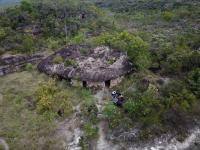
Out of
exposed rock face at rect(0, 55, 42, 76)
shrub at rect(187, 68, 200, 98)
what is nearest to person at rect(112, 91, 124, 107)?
shrub at rect(187, 68, 200, 98)

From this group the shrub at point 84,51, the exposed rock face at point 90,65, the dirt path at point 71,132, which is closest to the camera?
the dirt path at point 71,132

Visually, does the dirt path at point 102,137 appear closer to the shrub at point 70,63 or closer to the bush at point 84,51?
the shrub at point 70,63

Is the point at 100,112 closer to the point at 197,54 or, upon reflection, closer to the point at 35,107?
the point at 35,107

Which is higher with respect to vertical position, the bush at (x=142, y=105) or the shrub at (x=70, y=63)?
the shrub at (x=70, y=63)

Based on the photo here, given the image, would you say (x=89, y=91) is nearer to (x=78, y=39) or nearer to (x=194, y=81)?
(x=194, y=81)

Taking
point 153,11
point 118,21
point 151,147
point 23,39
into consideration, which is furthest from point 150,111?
point 153,11

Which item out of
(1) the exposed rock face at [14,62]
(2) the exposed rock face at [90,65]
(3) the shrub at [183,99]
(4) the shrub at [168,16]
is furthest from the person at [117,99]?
(4) the shrub at [168,16]
